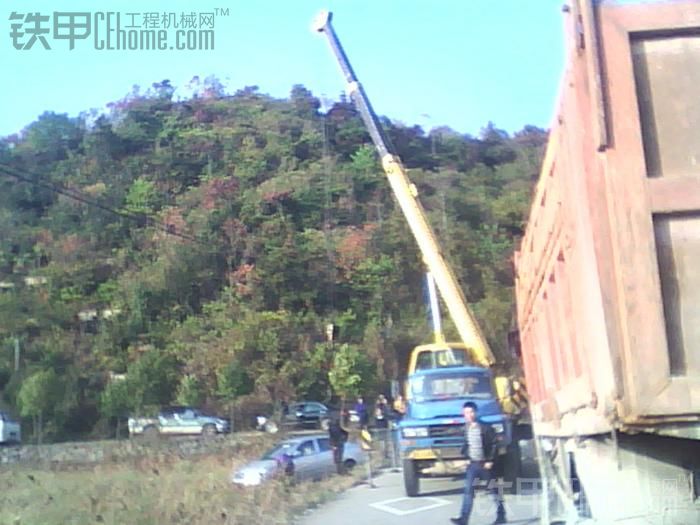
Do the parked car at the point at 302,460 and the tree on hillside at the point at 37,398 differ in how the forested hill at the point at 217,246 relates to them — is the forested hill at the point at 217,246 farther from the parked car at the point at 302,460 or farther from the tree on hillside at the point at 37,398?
the parked car at the point at 302,460

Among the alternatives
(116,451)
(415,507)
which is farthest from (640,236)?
(116,451)

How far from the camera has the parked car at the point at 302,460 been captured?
53.9 feet

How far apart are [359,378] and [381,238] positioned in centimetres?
866

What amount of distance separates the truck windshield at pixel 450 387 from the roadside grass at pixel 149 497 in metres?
1.96

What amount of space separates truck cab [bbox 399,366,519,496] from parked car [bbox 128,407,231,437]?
53.2 feet

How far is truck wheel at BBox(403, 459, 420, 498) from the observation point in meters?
14.8

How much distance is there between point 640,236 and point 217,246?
41418 millimetres

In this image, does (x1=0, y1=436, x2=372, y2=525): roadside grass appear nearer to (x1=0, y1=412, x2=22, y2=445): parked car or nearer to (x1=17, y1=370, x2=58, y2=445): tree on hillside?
(x1=0, y1=412, x2=22, y2=445): parked car

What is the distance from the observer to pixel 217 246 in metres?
45.0

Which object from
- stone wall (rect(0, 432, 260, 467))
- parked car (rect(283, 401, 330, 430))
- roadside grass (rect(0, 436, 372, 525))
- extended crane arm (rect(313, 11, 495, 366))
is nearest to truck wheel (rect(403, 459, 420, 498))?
roadside grass (rect(0, 436, 372, 525))

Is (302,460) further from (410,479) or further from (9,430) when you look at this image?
(9,430)

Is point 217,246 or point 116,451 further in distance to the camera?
point 217,246

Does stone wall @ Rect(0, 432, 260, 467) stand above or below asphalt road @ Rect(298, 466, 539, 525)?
above

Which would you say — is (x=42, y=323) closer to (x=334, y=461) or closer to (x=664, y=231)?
(x=334, y=461)
